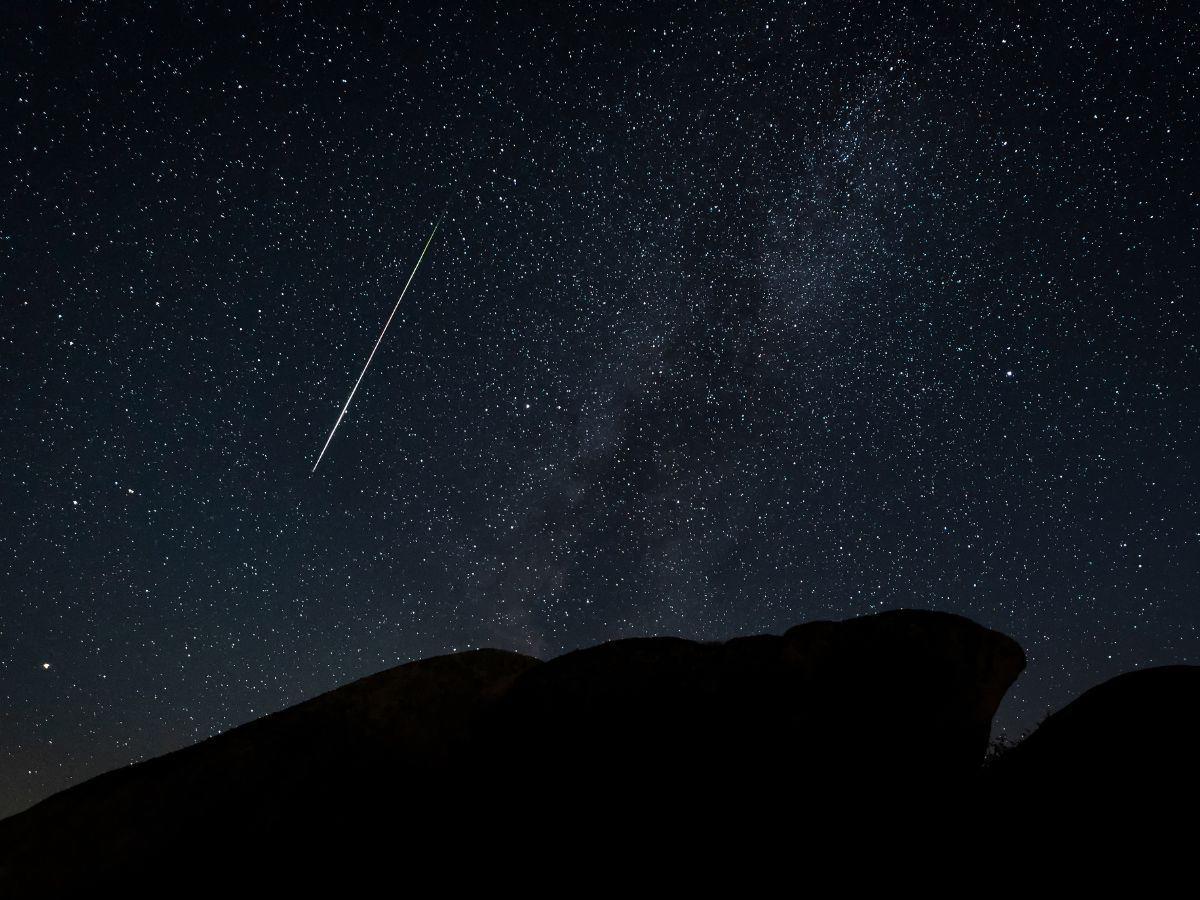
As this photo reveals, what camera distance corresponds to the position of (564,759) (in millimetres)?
6977

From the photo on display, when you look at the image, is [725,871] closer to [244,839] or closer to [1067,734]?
[1067,734]

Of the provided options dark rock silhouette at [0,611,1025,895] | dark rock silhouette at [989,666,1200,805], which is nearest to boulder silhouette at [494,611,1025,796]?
dark rock silhouette at [0,611,1025,895]

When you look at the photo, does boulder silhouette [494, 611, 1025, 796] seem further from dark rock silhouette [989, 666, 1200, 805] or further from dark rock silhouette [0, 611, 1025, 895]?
dark rock silhouette [989, 666, 1200, 805]

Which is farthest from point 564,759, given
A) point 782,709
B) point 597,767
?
point 782,709

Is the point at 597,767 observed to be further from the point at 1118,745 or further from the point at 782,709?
the point at 1118,745

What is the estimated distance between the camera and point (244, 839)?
666cm

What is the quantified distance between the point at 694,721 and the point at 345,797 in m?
3.95

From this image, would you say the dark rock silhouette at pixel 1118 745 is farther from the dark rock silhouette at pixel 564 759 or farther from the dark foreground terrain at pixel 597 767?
the dark rock silhouette at pixel 564 759

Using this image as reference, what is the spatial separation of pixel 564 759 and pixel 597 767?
388 millimetres

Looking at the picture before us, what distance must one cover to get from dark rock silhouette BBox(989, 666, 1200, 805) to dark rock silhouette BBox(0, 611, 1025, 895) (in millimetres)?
791

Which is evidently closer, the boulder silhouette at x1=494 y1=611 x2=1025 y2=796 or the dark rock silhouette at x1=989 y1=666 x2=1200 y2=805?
the dark rock silhouette at x1=989 y1=666 x2=1200 y2=805

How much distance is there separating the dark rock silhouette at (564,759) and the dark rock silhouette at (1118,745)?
791 millimetres

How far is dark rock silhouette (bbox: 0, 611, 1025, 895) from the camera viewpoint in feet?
21.4

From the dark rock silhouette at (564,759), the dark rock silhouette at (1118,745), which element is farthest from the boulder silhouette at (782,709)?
the dark rock silhouette at (1118,745)
